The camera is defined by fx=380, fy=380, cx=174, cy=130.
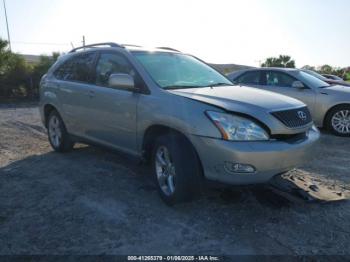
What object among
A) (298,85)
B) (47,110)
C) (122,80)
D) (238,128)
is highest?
(122,80)

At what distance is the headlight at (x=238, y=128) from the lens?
11.9 ft

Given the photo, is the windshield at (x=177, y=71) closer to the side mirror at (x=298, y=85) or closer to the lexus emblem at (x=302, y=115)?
the lexus emblem at (x=302, y=115)

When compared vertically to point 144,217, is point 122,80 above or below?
above

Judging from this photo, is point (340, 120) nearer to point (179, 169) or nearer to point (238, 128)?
point (238, 128)

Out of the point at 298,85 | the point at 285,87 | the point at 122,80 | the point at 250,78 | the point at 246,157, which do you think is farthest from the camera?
the point at 250,78

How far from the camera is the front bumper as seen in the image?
3.56 meters

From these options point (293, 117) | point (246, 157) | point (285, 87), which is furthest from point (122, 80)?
point (285, 87)

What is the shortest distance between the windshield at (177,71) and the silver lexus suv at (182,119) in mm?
12

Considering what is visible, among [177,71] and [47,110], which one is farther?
[47,110]

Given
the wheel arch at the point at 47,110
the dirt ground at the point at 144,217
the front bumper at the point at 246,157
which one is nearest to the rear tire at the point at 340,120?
the dirt ground at the point at 144,217

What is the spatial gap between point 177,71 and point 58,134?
2.83m

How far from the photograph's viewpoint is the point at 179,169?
3.85 m

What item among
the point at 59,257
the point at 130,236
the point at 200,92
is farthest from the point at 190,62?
the point at 59,257

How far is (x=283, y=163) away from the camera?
3.74m
